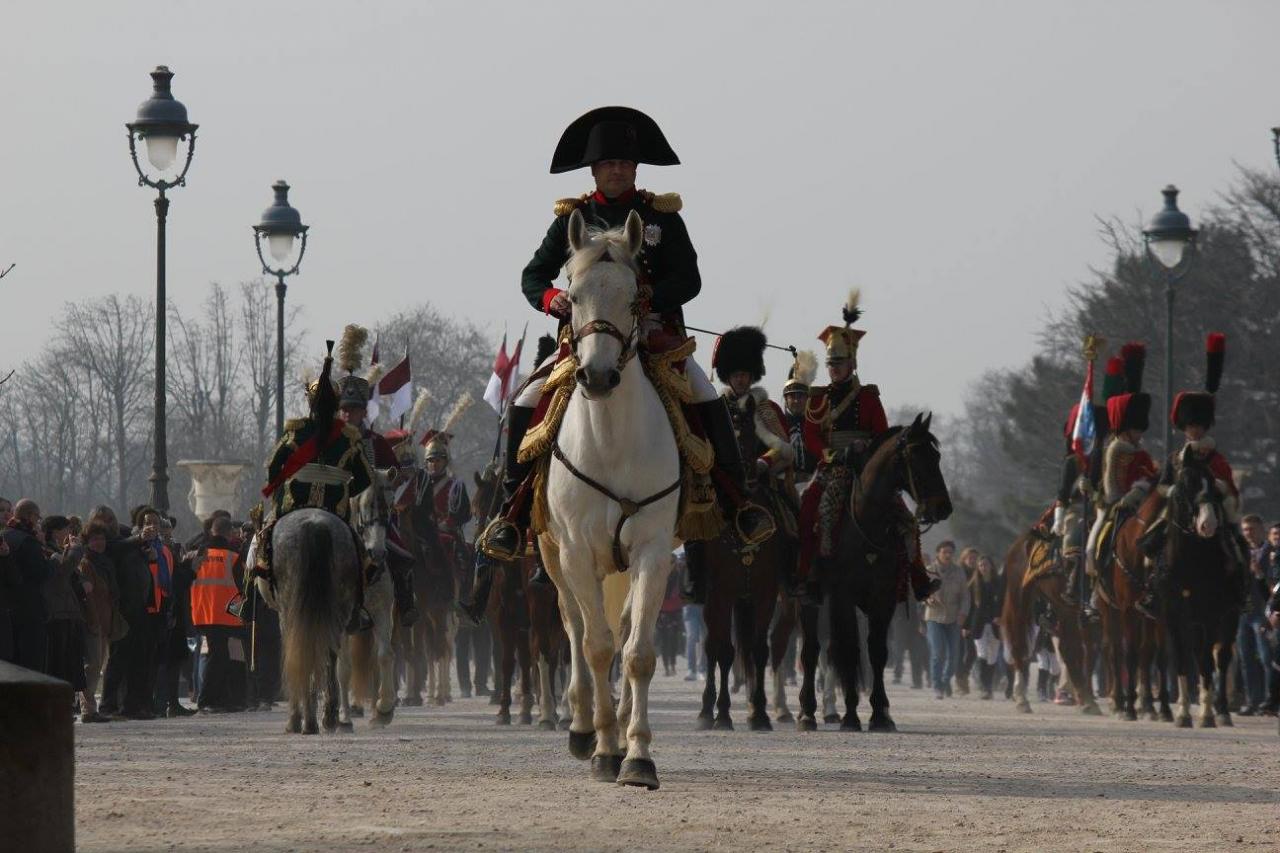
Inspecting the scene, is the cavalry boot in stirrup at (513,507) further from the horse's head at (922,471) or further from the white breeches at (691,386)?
the horse's head at (922,471)

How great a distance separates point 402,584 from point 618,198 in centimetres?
915

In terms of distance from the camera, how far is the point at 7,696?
29.9ft

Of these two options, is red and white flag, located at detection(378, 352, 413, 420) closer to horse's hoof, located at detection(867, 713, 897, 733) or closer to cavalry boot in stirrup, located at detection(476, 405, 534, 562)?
horse's hoof, located at detection(867, 713, 897, 733)

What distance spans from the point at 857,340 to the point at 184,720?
25.2 feet

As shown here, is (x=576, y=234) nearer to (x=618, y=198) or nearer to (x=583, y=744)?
(x=618, y=198)

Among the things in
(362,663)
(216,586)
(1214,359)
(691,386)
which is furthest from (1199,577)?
(691,386)

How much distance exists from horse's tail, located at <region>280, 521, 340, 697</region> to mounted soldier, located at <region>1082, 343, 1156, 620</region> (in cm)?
950

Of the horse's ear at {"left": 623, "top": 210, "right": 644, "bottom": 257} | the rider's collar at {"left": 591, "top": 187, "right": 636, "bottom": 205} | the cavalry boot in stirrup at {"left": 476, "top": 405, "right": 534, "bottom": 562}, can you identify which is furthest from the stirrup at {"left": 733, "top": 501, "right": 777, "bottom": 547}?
the horse's ear at {"left": 623, "top": 210, "right": 644, "bottom": 257}

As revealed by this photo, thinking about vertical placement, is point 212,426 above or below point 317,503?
above

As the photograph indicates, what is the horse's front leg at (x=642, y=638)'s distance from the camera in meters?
13.5

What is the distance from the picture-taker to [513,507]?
1478 cm

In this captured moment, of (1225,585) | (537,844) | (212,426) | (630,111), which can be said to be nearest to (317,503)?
(630,111)

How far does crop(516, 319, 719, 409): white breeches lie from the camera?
47.6ft

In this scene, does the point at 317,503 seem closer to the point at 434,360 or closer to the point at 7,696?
the point at 7,696
